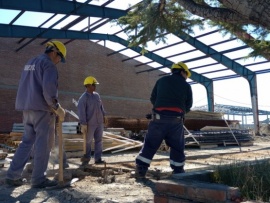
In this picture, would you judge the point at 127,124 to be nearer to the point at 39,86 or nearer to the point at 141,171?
the point at 141,171

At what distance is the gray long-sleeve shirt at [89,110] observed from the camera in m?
7.89

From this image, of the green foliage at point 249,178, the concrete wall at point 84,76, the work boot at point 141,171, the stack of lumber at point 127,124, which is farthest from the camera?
the concrete wall at point 84,76

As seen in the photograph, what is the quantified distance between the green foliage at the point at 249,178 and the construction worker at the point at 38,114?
237 centimetres

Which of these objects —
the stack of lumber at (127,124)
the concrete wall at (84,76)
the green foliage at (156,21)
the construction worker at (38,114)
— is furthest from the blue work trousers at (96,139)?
the concrete wall at (84,76)

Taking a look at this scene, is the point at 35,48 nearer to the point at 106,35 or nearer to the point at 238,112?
the point at 106,35

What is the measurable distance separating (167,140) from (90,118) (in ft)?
9.78

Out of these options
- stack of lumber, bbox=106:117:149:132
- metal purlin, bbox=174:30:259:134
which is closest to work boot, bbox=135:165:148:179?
stack of lumber, bbox=106:117:149:132

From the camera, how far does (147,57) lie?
23734mm

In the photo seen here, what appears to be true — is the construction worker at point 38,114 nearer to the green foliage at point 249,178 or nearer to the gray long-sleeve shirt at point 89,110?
the green foliage at point 249,178

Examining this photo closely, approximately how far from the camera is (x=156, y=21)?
20.7 feet

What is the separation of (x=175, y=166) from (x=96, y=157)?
2.91 meters

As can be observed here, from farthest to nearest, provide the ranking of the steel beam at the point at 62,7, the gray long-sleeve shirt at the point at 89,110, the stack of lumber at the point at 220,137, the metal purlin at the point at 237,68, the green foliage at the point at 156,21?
the metal purlin at the point at 237,68
the stack of lumber at the point at 220,137
the steel beam at the point at 62,7
the gray long-sleeve shirt at the point at 89,110
the green foliage at the point at 156,21


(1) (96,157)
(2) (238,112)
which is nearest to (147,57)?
(1) (96,157)

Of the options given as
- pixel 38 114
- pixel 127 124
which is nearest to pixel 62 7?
pixel 127 124
